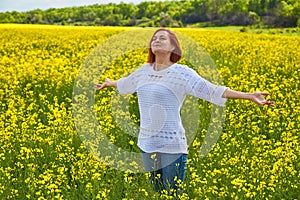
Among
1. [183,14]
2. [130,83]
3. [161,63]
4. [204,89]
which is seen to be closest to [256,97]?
[204,89]

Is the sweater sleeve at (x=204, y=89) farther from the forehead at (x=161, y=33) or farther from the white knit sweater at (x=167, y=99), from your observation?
the forehead at (x=161, y=33)

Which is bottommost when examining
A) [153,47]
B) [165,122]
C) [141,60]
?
[141,60]

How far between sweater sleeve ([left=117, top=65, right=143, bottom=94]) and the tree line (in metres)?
46.0

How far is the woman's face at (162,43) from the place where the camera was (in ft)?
13.1

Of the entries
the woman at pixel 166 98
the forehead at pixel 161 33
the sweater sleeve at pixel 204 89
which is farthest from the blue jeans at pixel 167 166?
the forehead at pixel 161 33

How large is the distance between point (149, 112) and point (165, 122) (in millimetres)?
143

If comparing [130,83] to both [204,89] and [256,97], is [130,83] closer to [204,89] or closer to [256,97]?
[204,89]

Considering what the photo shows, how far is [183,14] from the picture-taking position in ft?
179

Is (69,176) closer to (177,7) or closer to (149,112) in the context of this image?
(149,112)

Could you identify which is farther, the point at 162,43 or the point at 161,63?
the point at 161,63

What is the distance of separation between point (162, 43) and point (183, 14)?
169 ft

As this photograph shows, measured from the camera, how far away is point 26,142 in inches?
219

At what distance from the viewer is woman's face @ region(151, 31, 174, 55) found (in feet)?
13.1

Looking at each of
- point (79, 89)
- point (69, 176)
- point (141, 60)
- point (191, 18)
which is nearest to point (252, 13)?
point (191, 18)
